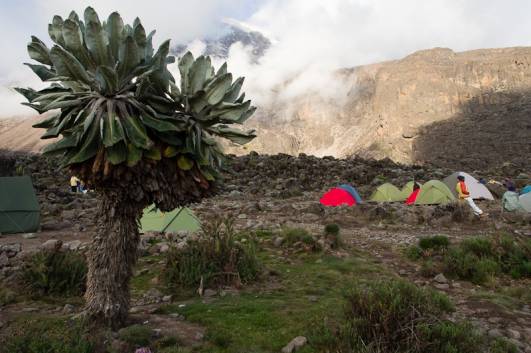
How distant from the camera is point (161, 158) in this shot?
4.63m

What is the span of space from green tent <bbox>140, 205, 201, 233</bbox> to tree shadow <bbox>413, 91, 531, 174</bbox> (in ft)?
160

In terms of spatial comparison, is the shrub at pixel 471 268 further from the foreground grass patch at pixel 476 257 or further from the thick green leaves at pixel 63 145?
the thick green leaves at pixel 63 145

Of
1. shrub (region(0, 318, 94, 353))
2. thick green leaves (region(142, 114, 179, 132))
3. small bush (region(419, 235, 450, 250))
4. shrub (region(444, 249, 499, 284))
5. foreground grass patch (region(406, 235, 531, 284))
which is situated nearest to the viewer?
shrub (region(0, 318, 94, 353))

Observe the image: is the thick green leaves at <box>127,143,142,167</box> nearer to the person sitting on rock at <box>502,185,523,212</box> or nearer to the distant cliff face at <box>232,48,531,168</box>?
the person sitting on rock at <box>502,185,523,212</box>

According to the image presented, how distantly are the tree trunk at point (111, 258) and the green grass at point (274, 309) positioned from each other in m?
1.10

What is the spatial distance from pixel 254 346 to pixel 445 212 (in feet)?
39.0

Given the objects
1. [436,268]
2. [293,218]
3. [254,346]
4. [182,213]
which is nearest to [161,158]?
[254,346]

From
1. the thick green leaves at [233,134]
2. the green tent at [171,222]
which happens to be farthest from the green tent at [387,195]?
the thick green leaves at [233,134]

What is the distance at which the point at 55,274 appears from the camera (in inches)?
285

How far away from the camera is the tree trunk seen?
16.2 feet

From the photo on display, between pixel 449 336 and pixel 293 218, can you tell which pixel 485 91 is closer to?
pixel 293 218

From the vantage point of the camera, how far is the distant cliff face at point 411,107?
7881 centimetres

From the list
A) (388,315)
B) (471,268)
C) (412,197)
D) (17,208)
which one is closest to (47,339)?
(388,315)

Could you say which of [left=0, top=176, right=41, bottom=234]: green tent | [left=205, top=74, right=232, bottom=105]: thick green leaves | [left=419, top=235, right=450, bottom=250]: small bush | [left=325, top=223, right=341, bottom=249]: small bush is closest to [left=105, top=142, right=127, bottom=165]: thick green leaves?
[left=205, top=74, right=232, bottom=105]: thick green leaves
